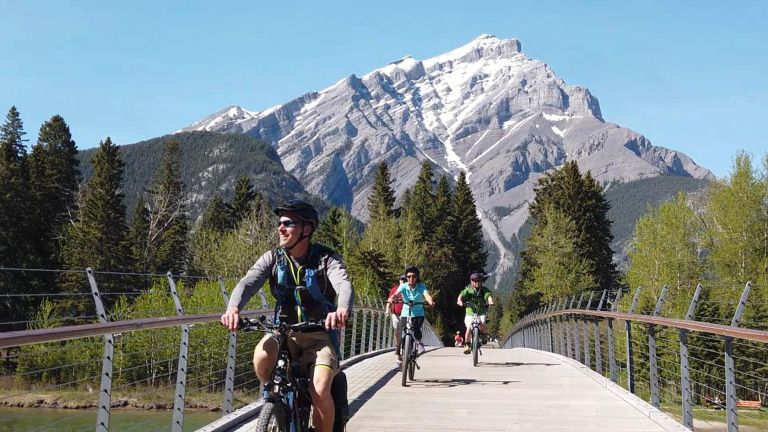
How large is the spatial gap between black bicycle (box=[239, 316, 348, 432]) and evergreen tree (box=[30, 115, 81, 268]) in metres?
63.9

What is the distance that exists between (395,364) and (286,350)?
11934 mm

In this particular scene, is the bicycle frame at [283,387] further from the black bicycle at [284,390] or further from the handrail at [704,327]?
the handrail at [704,327]

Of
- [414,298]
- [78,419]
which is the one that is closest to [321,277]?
[414,298]

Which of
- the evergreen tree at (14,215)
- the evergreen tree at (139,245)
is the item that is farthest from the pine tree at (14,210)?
the evergreen tree at (139,245)

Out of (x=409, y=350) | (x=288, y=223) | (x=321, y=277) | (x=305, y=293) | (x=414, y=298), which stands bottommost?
(x=409, y=350)

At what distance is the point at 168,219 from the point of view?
78.1 metres

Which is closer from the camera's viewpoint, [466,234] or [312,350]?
[312,350]

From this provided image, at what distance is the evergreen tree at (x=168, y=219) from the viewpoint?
7225 cm

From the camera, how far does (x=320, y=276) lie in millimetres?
5746

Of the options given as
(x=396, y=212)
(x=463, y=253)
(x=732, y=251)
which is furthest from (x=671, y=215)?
(x=396, y=212)

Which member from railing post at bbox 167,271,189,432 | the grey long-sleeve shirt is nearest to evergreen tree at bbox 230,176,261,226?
railing post at bbox 167,271,189,432

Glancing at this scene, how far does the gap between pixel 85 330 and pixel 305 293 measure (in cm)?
134

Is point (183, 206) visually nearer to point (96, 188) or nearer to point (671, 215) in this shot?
point (96, 188)

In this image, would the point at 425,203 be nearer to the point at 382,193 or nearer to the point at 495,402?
the point at 382,193
